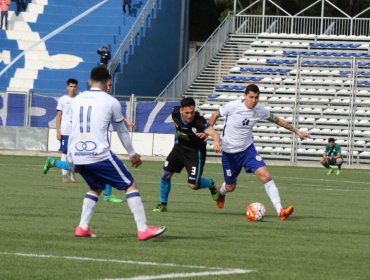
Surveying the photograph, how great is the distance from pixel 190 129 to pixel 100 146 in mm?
5364

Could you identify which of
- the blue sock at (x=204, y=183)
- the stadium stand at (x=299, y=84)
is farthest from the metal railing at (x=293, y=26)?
the blue sock at (x=204, y=183)

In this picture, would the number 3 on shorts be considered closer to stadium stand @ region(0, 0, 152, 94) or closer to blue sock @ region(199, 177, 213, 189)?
blue sock @ region(199, 177, 213, 189)

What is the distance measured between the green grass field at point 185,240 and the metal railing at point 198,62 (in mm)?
26258

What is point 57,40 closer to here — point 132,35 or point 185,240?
point 132,35

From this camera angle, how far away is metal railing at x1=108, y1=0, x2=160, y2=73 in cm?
5119

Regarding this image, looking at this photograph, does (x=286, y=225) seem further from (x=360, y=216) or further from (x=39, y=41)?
(x=39, y=41)

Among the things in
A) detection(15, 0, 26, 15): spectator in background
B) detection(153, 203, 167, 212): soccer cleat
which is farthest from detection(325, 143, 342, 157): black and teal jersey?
detection(153, 203, 167, 212): soccer cleat

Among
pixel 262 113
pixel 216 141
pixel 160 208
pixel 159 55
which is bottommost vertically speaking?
pixel 160 208

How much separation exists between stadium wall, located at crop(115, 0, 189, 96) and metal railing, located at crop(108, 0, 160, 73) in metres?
0.49

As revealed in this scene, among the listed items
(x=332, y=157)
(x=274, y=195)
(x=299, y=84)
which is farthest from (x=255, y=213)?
(x=299, y=84)

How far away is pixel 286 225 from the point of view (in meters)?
15.7

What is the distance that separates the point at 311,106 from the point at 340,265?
1466 inches

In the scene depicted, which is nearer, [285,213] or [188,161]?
[285,213]

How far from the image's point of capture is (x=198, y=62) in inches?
2082
